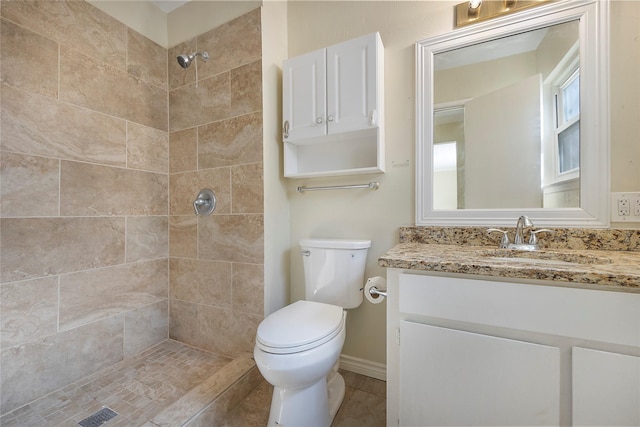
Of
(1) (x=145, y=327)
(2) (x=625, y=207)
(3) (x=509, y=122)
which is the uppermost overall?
(3) (x=509, y=122)

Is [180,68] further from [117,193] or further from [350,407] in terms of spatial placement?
[350,407]

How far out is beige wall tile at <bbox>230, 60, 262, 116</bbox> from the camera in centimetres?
152

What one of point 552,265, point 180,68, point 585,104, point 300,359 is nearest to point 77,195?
point 180,68

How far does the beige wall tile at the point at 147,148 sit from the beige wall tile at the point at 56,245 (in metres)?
0.39

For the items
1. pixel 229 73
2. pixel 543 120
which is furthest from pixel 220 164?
pixel 543 120

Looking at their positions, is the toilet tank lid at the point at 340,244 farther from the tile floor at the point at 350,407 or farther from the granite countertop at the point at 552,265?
the tile floor at the point at 350,407

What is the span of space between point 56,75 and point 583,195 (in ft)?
8.42

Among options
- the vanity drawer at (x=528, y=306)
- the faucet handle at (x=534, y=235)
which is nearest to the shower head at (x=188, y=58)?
the vanity drawer at (x=528, y=306)

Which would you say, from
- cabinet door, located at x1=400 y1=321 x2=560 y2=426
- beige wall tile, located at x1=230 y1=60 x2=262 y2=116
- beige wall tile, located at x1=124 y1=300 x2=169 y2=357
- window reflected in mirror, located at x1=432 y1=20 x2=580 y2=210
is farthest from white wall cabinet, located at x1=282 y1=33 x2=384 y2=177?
beige wall tile, located at x1=124 y1=300 x2=169 y2=357

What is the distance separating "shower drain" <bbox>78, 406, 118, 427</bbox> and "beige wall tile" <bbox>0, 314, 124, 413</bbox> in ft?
1.12

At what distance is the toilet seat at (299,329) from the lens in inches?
38.1

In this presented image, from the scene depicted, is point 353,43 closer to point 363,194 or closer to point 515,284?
point 363,194

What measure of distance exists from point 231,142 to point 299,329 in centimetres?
116

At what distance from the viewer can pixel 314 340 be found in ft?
3.25
